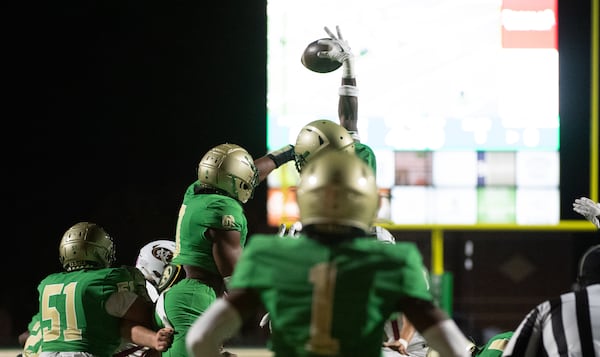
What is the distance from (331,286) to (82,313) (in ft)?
6.97

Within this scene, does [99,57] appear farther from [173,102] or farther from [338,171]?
[338,171]

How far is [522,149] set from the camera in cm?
1128

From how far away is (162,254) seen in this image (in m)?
7.39

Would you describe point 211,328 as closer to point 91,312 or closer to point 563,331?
point 563,331

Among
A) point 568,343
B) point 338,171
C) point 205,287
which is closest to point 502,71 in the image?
point 205,287

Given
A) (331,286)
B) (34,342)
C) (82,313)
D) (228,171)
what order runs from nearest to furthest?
(331,286) < (82,313) < (34,342) < (228,171)

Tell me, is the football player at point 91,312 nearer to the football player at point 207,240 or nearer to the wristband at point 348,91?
the football player at point 207,240

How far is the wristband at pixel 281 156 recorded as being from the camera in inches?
252

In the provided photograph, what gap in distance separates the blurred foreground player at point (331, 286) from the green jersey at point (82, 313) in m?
1.85

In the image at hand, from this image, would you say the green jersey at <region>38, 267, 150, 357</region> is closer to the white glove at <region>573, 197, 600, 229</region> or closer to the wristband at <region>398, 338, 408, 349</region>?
the wristband at <region>398, 338, 408, 349</region>

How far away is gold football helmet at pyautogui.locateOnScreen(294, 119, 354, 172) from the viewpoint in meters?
5.57

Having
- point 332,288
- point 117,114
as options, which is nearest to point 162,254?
point 332,288

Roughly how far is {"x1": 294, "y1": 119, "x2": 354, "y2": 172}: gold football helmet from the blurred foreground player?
79.7 inches

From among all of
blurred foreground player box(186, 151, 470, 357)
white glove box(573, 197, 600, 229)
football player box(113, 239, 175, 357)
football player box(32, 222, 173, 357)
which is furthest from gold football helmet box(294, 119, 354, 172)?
blurred foreground player box(186, 151, 470, 357)
